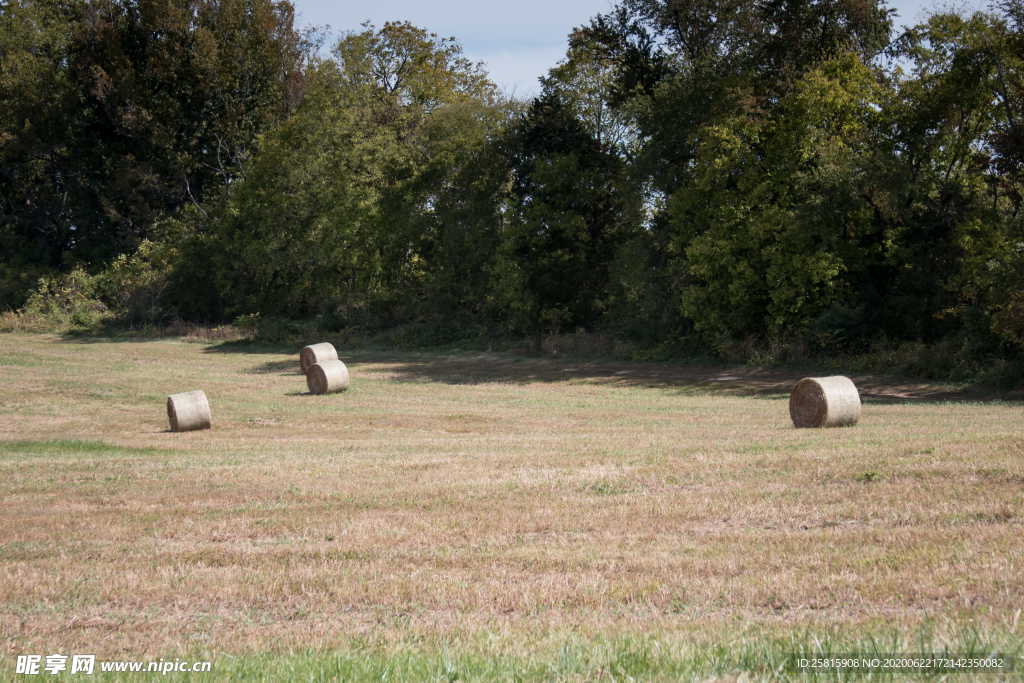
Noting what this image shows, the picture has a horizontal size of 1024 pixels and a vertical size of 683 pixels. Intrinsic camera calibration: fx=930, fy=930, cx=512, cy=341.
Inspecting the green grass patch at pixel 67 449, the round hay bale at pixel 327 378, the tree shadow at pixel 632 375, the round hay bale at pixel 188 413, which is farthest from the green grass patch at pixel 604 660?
the round hay bale at pixel 327 378

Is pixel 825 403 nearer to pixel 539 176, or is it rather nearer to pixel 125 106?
pixel 539 176

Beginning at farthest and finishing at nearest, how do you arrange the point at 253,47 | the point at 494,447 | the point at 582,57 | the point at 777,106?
1. the point at 253,47
2. the point at 582,57
3. the point at 777,106
4. the point at 494,447

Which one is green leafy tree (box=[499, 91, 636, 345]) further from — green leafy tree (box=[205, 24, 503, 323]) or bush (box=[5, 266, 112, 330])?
bush (box=[5, 266, 112, 330])

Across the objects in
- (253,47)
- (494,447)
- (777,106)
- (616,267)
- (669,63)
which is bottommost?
(494,447)

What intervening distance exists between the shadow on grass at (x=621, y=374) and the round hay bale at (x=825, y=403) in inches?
271

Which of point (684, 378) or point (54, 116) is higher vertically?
point (54, 116)

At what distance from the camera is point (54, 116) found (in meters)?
57.8

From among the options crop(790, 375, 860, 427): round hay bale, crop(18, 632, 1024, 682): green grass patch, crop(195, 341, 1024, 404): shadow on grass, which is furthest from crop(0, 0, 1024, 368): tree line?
crop(18, 632, 1024, 682): green grass patch

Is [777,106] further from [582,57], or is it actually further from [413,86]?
[413,86]

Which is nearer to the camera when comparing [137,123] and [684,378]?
[684,378]

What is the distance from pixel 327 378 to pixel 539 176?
18896mm

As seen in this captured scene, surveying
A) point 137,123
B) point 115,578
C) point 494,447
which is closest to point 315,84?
point 137,123

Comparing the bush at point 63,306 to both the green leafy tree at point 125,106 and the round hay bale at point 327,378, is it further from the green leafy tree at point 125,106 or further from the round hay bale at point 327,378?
the round hay bale at point 327,378

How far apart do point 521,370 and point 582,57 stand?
53.8ft
